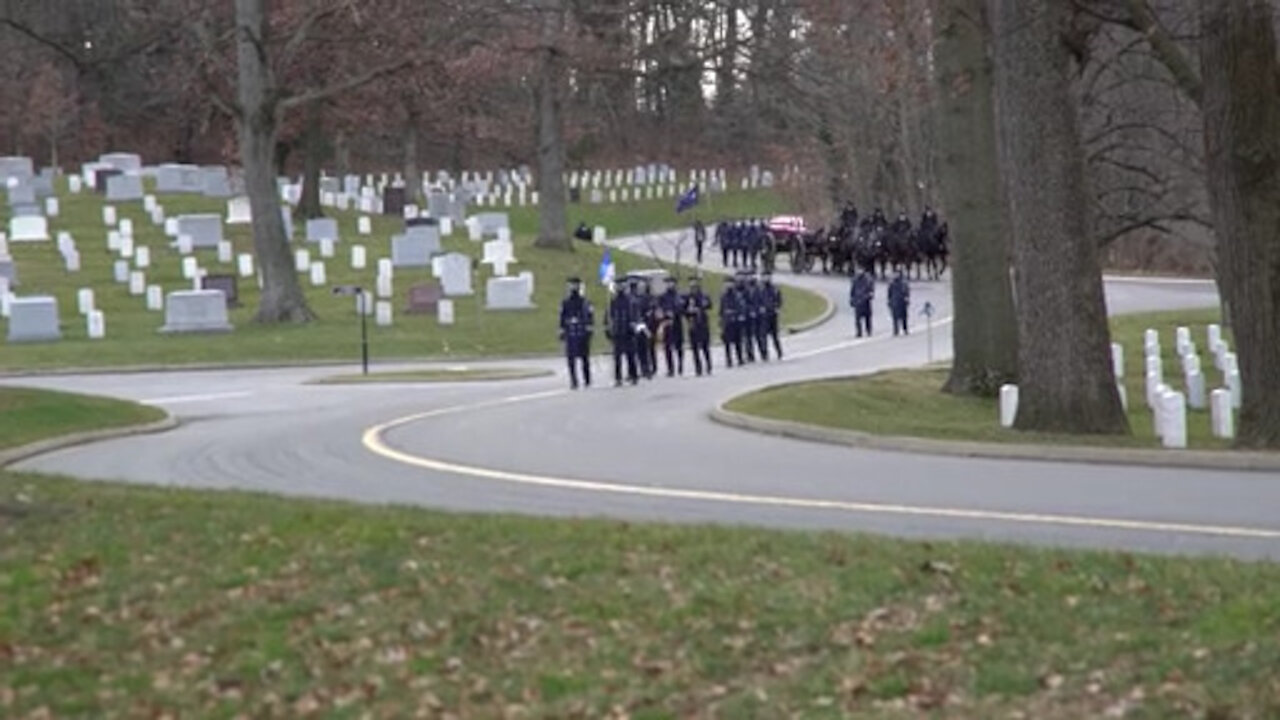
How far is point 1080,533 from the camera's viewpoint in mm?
14094

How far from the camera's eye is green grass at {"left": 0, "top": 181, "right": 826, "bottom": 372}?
137 ft

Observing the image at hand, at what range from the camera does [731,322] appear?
129 feet

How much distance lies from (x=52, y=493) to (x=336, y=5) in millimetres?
27443

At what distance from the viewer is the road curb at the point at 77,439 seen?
22.5 m

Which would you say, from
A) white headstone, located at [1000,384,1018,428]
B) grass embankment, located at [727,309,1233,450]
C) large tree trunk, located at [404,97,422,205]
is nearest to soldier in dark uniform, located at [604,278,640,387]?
grass embankment, located at [727,309,1233,450]

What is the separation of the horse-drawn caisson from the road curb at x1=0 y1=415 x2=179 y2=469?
3200 centimetres

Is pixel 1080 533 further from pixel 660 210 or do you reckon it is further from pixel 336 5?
pixel 660 210

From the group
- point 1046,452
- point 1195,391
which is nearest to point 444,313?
point 1195,391

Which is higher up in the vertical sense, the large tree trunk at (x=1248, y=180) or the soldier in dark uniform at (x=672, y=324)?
the large tree trunk at (x=1248, y=180)

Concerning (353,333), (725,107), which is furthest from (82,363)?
(725,107)

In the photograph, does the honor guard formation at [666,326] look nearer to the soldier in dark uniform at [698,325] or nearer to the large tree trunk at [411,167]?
the soldier in dark uniform at [698,325]

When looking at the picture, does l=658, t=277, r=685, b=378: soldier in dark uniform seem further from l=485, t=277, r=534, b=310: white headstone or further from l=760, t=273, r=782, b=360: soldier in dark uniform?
l=485, t=277, r=534, b=310: white headstone

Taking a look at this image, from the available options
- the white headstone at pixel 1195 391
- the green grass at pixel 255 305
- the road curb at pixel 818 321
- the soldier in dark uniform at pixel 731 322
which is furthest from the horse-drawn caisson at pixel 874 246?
the white headstone at pixel 1195 391

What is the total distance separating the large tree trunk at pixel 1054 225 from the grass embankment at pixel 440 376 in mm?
14566
